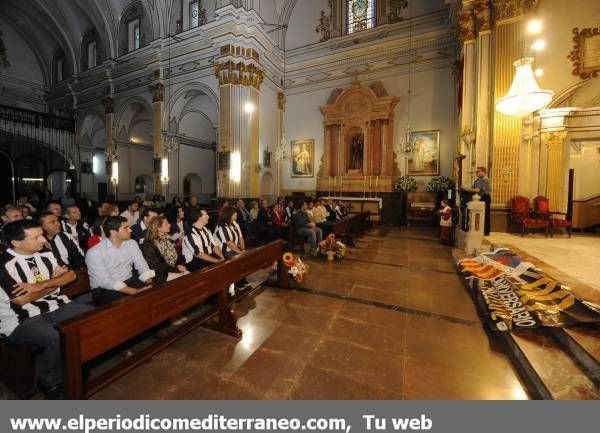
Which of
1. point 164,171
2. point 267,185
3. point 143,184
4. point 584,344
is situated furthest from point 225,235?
point 143,184

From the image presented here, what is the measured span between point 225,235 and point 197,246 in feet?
2.71

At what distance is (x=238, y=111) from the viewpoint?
37.4 feet

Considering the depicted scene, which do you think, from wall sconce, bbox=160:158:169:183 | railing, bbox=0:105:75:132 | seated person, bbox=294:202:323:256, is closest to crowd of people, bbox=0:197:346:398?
seated person, bbox=294:202:323:256

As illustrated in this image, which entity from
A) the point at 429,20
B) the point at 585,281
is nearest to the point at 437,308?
the point at 585,281

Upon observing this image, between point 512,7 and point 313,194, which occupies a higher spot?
point 512,7

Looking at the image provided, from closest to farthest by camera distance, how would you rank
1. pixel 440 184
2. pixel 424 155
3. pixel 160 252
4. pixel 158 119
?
pixel 160 252, pixel 440 184, pixel 424 155, pixel 158 119

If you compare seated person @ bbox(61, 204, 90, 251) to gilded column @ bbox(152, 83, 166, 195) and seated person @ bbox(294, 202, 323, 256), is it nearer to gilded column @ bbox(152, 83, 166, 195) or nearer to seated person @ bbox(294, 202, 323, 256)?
seated person @ bbox(294, 202, 323, 256)

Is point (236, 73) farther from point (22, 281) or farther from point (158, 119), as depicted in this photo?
point (22, 281)

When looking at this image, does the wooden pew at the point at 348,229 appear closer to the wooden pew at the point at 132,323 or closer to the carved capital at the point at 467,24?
the wooden pew at the point at 132,323

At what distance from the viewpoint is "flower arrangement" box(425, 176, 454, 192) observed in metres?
11.1

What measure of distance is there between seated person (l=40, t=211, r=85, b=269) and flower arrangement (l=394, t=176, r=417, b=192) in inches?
438

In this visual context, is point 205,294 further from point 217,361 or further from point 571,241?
point 571,241

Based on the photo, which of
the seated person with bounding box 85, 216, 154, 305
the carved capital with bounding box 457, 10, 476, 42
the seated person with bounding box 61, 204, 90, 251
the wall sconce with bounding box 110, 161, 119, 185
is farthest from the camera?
the wall sconce with bounding box 110, 161, 119, 185

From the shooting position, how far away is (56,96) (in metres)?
17.4
